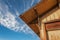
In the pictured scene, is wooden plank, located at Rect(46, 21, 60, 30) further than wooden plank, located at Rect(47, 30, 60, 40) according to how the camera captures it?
Yes

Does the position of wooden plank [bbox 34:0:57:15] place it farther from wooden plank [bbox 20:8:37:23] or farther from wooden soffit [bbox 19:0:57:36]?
wooden plank [bbox 20:8:37:23]

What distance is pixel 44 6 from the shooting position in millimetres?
6305

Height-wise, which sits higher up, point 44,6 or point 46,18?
point 44,6

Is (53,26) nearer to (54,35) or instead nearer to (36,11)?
(54,35)

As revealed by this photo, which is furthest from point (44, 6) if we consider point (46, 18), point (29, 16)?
point (29, 16)

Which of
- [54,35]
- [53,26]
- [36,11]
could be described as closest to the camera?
[54,35]

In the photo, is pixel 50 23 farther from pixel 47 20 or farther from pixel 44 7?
pixel 44 7

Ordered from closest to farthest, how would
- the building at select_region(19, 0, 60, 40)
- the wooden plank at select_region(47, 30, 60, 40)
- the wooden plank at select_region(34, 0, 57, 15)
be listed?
the wooden plank at select_region(47, 30, 60, 40) → the building at select_region(19, 0, 60, 40) → the wooden plank at select_region(34, 0, 57, 15)

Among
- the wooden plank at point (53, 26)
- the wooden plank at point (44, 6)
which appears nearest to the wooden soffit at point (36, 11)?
the wooden plank at point (44, 6)

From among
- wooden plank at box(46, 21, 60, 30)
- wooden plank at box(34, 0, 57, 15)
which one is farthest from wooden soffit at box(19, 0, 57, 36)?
wooden plank at box(46, 21, 60, 30)

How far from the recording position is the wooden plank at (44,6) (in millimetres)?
6100

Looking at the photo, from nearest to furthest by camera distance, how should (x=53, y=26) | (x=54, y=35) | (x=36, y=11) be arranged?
(x=54, y=35) → (x=53, y=26) → (x=36, y=11)

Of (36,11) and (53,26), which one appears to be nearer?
(53,26)

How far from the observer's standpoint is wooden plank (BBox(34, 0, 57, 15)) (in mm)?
6100
